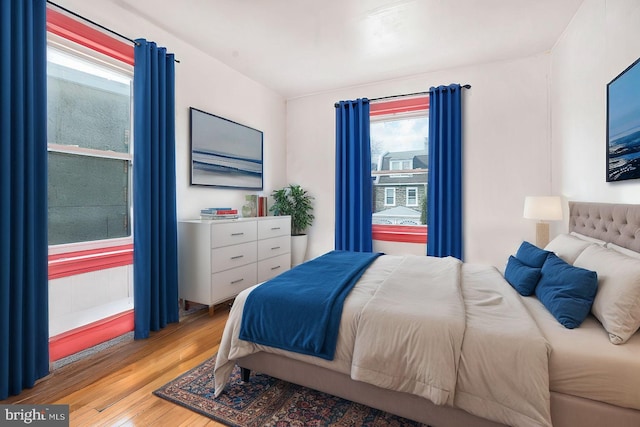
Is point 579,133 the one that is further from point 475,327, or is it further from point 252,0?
point 252,0

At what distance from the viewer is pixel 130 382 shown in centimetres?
198

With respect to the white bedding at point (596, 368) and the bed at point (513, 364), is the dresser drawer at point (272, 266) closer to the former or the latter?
the bed at point (513, 364)

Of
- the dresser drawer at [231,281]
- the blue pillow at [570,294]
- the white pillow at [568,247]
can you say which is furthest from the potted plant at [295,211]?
the blue pillow at [570,294]

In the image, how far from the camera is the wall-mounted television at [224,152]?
334 cm

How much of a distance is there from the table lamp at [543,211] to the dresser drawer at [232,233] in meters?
2.91

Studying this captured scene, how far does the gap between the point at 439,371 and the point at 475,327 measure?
263mm

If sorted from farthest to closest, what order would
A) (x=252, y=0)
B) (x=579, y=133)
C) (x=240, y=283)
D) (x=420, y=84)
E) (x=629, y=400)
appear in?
1. (x=420, y=84)
2. (x=240, y=283)
3. (x=579, y=133)
4. (x=252, y=0)
5. (x=629, y=400)

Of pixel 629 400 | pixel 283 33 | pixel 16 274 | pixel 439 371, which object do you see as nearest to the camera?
pixel 629 400

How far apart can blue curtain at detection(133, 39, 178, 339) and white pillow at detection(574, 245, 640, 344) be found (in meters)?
3.07

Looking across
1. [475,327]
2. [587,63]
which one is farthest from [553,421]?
[587,63]

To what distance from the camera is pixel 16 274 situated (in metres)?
1.87

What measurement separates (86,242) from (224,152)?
1.71 m

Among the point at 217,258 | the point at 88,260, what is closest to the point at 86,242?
the point at 88,260

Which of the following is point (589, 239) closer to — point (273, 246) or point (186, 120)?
point (273, 246)
